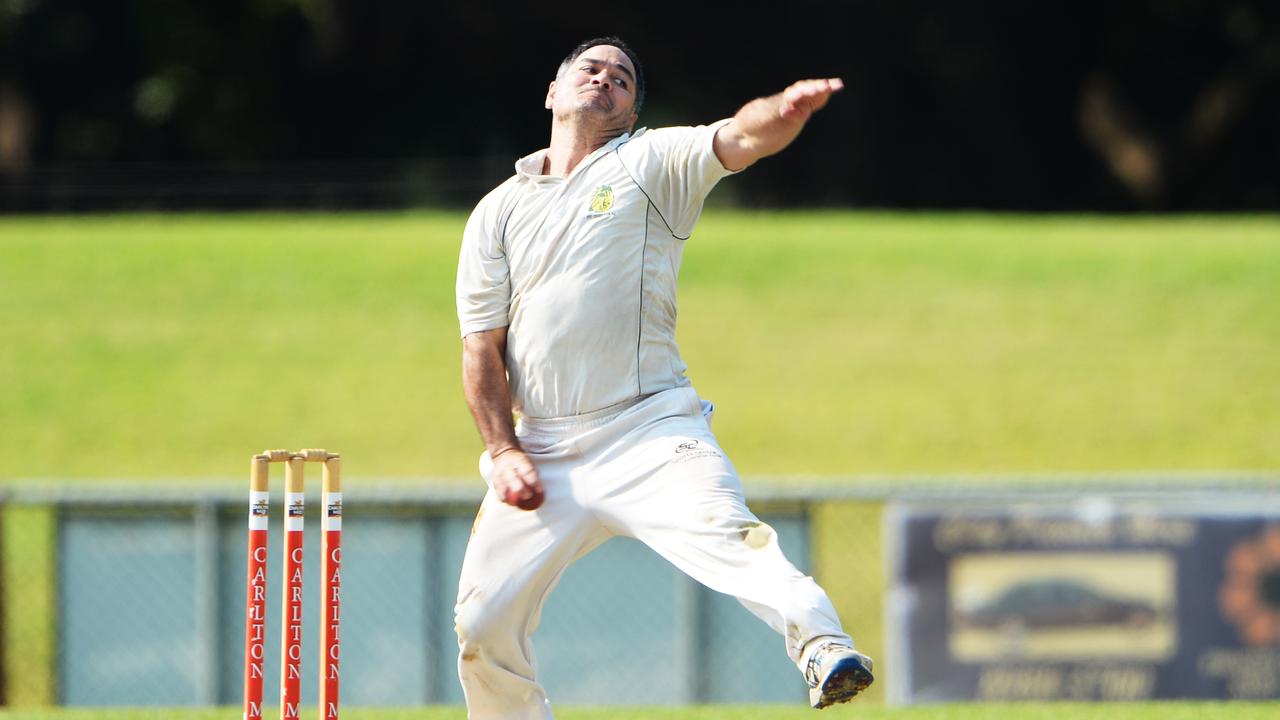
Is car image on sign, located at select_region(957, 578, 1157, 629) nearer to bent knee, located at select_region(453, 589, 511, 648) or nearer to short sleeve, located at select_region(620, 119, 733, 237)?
bent knee, located at select_region(453, 589, 511, 648)

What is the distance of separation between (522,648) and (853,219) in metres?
18.2

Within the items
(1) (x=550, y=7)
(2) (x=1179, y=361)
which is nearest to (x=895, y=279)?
(2) (x=1179, y=361)

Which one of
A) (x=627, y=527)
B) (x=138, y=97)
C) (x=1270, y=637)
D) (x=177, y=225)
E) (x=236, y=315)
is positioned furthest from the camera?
(x=138, y=97)

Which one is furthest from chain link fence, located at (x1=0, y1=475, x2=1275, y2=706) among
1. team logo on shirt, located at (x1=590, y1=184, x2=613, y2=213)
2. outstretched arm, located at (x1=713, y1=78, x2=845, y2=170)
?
outstretched arm, located at (x1=713, y1=78, x2=845, y2=170)

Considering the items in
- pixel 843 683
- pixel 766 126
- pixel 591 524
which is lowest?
pixel 843 683

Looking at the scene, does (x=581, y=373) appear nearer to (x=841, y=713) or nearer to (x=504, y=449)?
(x=504, y=449)

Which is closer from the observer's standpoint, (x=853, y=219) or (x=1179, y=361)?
(x=1179, y=361)

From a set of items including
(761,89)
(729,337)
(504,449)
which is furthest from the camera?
(761,89)

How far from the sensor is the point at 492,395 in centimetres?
544

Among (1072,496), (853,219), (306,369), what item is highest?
(853,219)

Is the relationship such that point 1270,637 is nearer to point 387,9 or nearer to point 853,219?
point 853,219

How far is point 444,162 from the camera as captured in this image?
111 feet

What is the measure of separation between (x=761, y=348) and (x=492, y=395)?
12.4 metres

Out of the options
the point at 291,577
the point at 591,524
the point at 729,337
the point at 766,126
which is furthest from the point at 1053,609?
the point at 729,337
